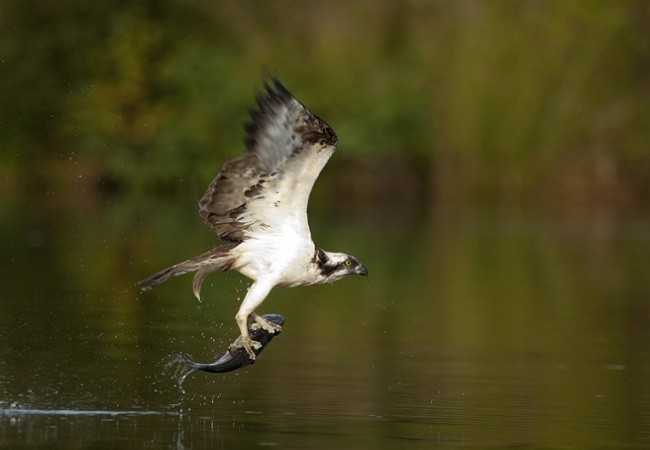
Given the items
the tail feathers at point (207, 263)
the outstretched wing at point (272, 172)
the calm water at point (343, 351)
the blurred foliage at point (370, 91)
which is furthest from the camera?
the blurred foliage at point (370, 91)

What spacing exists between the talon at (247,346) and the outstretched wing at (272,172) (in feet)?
2.68

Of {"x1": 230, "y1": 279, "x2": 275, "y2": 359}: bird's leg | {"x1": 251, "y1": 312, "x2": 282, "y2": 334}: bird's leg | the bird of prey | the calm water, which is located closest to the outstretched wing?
the bird of prey

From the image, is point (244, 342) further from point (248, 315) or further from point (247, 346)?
point (248, 315)

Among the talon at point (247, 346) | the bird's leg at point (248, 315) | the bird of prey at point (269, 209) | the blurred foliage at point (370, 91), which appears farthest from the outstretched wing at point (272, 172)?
the blurred foliage at point (370, 91)

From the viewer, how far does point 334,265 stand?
38.4 ft

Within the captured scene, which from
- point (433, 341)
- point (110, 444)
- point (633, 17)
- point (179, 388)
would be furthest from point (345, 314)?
point (633, 17)

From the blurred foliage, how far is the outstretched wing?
29.1 m

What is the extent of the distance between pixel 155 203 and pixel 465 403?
27433mm

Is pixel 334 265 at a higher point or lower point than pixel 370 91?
lower

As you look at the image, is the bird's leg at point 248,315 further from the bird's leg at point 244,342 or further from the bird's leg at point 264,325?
the bird's leg at point 264,325

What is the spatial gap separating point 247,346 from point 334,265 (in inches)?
37.6

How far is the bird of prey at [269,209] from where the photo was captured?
10.7 metres

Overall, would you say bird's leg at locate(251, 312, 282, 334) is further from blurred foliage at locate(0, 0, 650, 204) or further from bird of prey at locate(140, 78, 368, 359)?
blurred foliage at locate(0, 0, 650, 204)

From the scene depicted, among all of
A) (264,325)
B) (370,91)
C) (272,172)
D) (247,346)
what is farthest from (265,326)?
(370,91)
